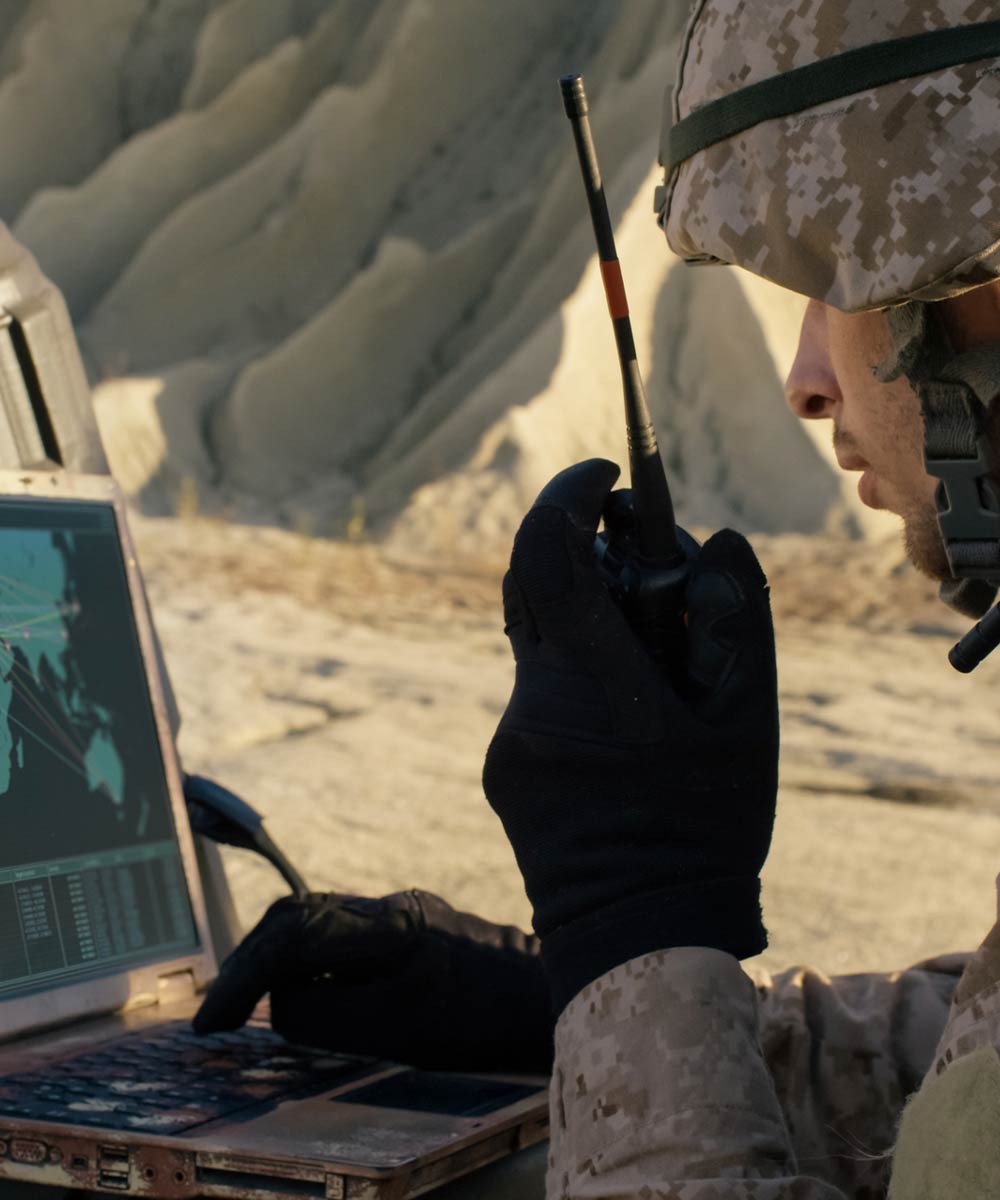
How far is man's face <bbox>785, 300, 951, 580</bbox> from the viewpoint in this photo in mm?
1196

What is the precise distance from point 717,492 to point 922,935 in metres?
5.45

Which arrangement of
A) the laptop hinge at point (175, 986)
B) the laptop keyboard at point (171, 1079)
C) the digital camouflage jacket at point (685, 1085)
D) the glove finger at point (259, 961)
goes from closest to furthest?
the digital camouflage jacket at point (685, 1085), the laptop keyboard at point (171, 1079), the glove finger at point (259, 961), the laptop hinge at point (175, 986)

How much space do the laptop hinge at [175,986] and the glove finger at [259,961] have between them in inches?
7.1

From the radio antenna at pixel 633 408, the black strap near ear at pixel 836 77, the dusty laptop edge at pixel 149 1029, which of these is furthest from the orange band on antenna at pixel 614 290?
the dusty laptop edge at pixel 149 1029

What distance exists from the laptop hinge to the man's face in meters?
0.83

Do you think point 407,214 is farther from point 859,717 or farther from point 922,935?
point 922,935

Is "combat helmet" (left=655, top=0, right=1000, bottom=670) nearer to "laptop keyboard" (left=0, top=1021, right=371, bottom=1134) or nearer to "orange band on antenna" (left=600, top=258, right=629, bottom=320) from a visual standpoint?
"orange band on antenna" (left=600, top=258, right=629, bottom=320)

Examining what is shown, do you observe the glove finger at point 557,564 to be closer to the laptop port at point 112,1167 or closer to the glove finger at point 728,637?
the glove finger at point 728,637

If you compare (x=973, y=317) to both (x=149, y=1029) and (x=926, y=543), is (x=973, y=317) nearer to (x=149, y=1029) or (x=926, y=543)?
(x=926, y=543)

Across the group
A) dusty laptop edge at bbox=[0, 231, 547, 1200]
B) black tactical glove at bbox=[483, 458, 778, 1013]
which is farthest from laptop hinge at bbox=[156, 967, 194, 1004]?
black tactical glove at bbox=[483, 458, 778, 1013]

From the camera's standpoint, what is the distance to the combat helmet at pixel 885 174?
3.52 ft

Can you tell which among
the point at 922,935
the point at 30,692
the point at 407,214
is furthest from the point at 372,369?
the point at 30,692

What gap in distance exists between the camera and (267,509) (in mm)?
9898

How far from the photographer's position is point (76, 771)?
1.56 metres
